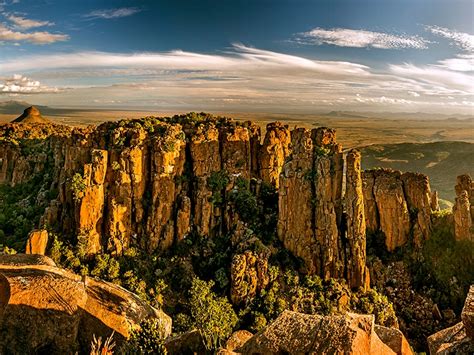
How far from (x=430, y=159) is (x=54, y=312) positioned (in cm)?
19224

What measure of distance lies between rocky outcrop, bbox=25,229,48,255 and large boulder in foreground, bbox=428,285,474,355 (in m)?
47.8

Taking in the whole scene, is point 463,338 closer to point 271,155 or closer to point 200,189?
point 200,189

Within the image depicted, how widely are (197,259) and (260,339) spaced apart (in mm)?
37625

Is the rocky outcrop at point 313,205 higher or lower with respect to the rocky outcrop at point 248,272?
higher

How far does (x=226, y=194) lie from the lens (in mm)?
59406

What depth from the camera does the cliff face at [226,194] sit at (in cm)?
5347

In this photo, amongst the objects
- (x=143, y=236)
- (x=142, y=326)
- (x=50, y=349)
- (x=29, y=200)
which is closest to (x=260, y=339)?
(x=142, y=326)

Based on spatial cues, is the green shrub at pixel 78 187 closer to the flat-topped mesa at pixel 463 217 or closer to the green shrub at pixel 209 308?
the green shrub at pixel 209 308

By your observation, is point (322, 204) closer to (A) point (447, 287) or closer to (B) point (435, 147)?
(A) point (447, 287)

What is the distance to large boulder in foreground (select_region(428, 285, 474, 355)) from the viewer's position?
14.2m

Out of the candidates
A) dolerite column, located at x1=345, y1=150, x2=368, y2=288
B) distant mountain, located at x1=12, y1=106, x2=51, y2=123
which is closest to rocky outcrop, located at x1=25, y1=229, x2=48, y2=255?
dolerite column, located at x1=345, y1=150, x2=368, y2=288

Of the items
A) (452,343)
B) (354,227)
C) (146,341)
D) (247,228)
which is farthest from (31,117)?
Answer: (452,343)

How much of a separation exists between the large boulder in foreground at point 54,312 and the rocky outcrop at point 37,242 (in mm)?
30813

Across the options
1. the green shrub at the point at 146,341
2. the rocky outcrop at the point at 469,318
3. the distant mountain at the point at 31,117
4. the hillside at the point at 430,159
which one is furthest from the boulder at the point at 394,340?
the hillside at the point at 430,159
